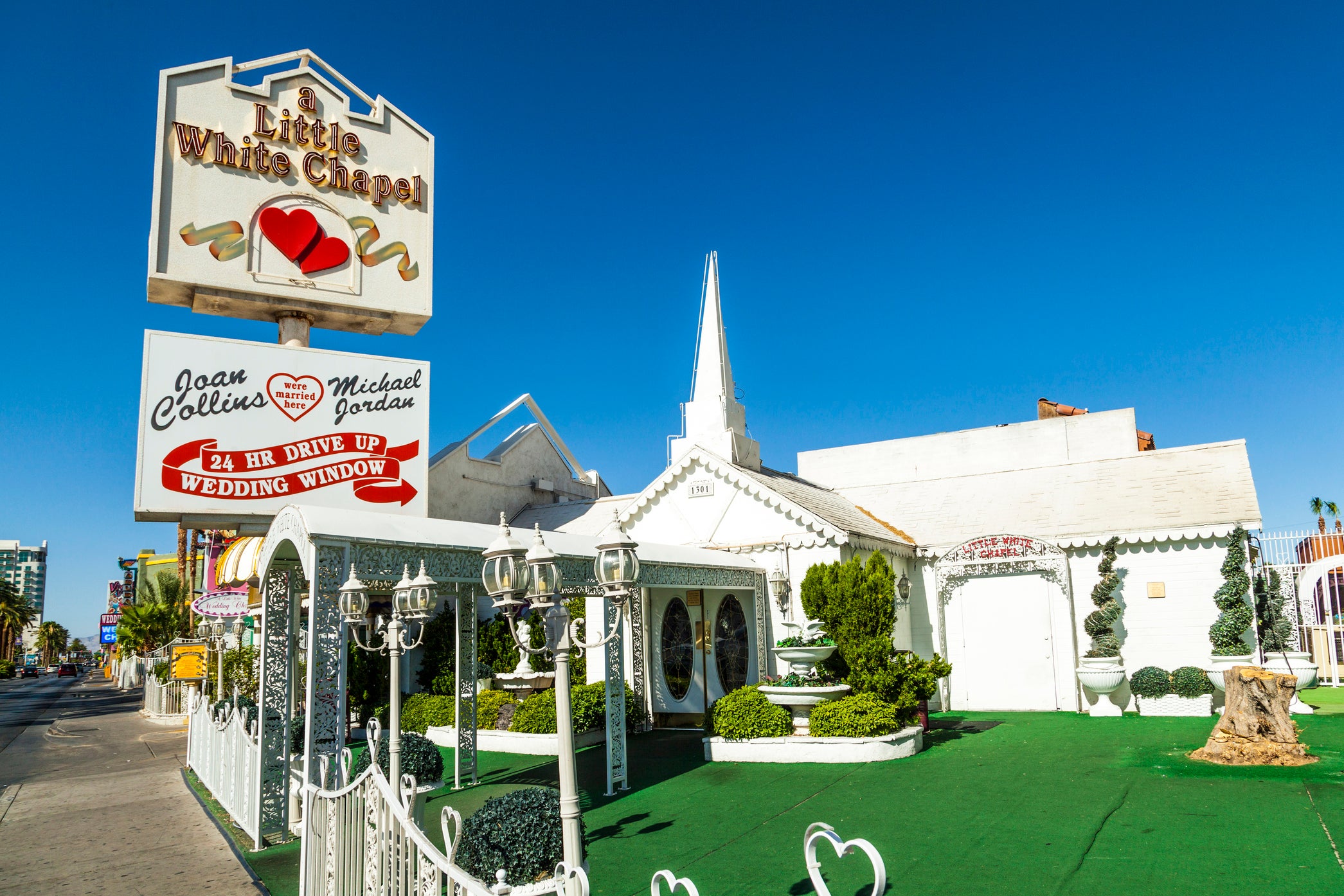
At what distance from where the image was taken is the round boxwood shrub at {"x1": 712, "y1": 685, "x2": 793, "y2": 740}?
13.4 meters

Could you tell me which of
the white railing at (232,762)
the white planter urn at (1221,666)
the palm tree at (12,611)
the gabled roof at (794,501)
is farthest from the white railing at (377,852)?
the palm tree at (12,611)

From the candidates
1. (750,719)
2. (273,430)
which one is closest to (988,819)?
(750,719)

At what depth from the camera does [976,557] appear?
61.7 ft

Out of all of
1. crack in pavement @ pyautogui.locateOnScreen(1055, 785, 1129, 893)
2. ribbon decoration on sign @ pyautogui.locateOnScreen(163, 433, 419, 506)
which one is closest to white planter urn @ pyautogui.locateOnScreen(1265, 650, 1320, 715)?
crack in pavement @ pyautogui.locateOnScreen(1055, 785, 1129, 893)

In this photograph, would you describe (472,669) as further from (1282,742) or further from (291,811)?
(1282,742)

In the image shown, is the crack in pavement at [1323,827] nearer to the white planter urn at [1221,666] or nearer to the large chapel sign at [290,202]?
the white planter urn at [1221,666]

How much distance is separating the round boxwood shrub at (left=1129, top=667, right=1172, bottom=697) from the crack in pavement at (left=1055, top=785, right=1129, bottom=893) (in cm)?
715

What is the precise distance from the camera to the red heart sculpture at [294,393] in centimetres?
2053

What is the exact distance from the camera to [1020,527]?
778 inches

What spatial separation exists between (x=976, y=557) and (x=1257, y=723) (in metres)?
7.74

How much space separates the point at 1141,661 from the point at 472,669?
13.0 meters

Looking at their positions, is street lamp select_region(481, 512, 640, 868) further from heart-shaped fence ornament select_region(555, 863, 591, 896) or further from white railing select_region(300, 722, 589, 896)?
heart-shaped fence ornament select_region(555, 863, 591, 896)

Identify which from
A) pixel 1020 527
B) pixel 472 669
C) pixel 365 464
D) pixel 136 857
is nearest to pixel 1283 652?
pixel 1020 527

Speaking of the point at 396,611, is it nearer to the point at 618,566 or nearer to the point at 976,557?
the point at 618,566
